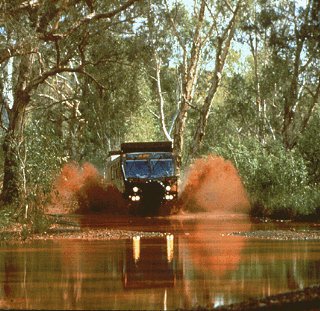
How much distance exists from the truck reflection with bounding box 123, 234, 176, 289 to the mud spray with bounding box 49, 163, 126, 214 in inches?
970

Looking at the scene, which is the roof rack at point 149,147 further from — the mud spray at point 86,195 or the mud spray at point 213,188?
the mud spray at point 213,188

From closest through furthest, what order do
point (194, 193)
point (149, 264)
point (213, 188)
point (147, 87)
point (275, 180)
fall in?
point (149, 264) → point (275, 180) → point (194, 193) → point (213, 188) → point (147, 87)

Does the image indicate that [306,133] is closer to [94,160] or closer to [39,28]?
[39,28]

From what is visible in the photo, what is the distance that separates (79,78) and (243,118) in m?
11.5

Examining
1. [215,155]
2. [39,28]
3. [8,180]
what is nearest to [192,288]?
[39,28]

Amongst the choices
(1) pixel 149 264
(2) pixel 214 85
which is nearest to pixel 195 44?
(2) pixel 214 85

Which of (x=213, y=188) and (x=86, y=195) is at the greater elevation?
(x=213, y=188)

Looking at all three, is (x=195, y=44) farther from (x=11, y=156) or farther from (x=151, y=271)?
(x=151, y=271)

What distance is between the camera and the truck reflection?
15.5 m

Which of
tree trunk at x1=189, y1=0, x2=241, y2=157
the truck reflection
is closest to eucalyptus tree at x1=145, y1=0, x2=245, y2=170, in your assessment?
tree trunk at x1=189, y1=0, x2=241, y2=157

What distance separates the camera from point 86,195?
54938 millimetres

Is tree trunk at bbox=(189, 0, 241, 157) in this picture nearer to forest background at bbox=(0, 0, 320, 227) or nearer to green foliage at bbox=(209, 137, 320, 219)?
forest background at bbox=(0, 0, 320, 227)

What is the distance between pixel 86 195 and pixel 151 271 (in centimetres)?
3780

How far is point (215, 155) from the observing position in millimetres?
53719
